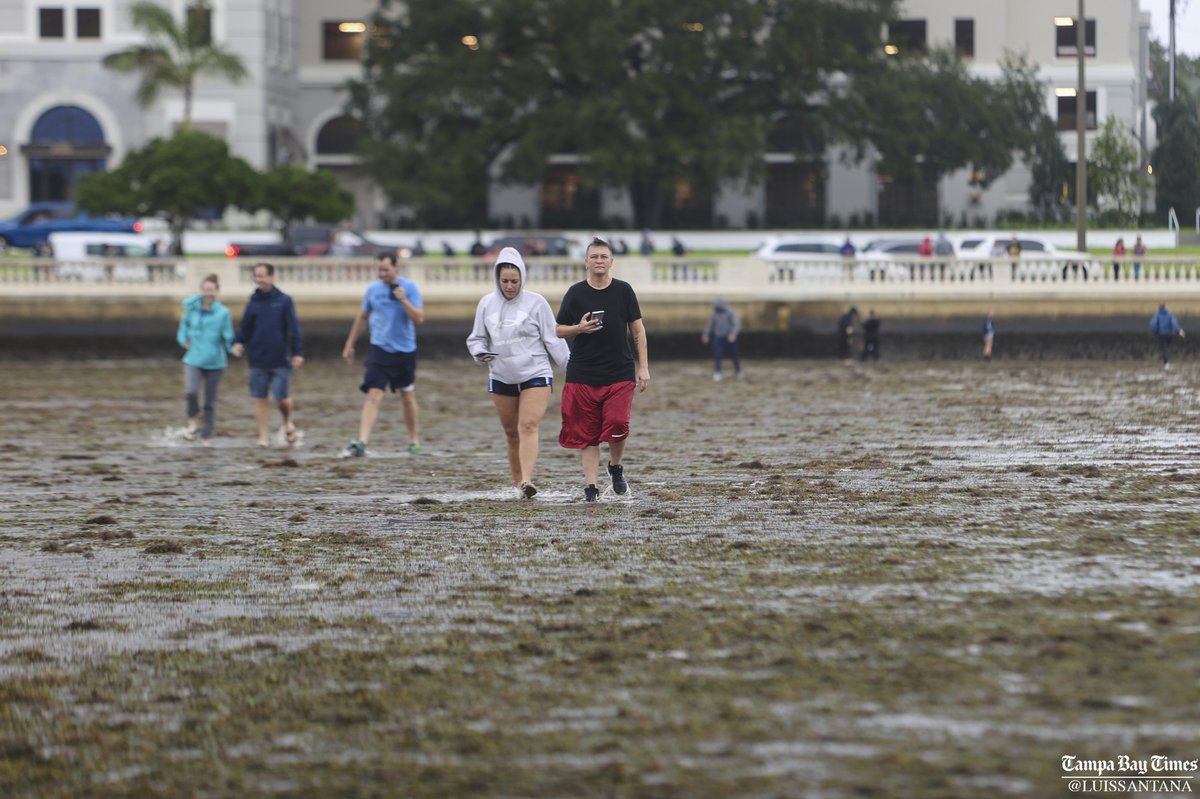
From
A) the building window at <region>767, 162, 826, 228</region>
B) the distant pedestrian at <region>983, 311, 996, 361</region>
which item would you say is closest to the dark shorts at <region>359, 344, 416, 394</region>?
the distant pedestrian at <region>983, 311, 996, 361</region>

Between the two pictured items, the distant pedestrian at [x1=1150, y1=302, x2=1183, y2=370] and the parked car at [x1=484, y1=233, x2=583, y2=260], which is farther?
the parked car at [x1=484, y1=233, x2=583, y2=260]

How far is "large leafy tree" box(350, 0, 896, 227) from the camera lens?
6319 cm

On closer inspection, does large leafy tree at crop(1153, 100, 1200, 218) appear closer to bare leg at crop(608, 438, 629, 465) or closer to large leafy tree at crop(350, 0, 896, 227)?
large leafy tree at crop(350, 0, 896, 227)

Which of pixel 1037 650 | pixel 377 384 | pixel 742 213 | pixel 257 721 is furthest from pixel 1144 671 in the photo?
pixel 742 213

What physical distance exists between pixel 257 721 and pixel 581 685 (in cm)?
115

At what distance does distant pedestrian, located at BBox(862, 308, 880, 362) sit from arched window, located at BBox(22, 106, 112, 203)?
37.8 m

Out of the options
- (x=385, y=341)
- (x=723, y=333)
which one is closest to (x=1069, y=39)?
(x=723, y=333)

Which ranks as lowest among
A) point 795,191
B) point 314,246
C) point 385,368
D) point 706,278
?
point 385,368

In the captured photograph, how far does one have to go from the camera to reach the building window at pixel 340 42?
77.1 meters

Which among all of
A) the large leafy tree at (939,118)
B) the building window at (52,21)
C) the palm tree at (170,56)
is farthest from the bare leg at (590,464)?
the building window at (52,21)

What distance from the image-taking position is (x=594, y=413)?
13266 millimetres

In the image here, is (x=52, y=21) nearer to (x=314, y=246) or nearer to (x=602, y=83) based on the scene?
(x=314, y=246)

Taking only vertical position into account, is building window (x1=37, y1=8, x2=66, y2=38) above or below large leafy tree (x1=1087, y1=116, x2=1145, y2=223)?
above

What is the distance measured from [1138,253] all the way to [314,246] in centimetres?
2340
